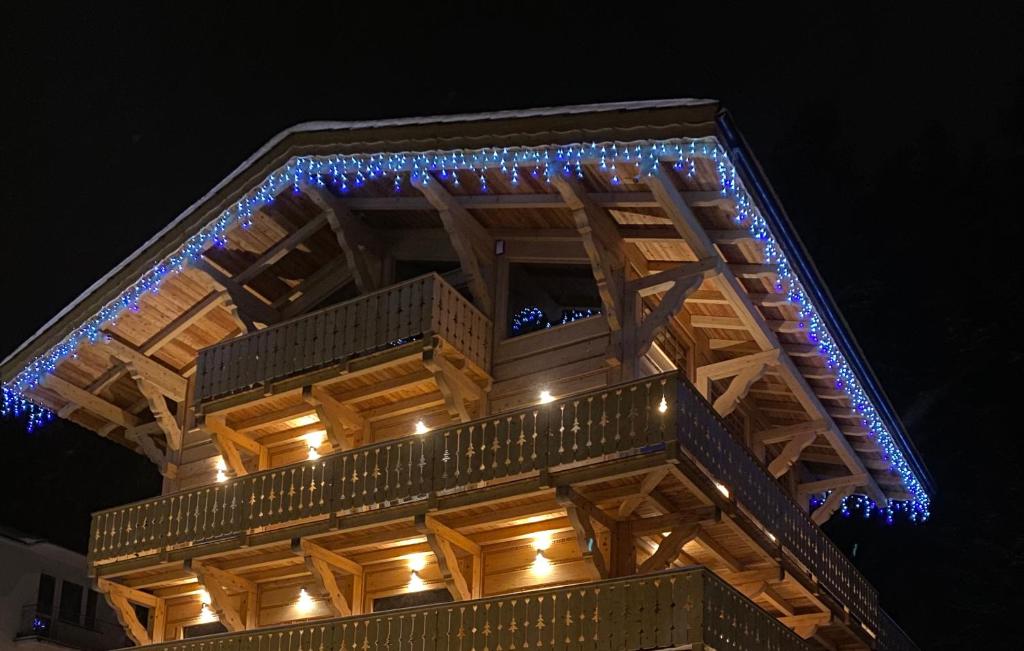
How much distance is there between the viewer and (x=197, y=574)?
73.0ft

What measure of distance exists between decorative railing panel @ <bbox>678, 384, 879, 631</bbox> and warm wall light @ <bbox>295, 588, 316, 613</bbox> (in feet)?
25.0

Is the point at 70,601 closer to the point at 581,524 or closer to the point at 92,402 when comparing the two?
the point at 92,402

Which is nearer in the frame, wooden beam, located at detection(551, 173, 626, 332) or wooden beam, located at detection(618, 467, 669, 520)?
wooden beam, located at detection(618, 467, 669, 520)

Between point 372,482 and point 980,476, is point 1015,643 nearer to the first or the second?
point 980,476

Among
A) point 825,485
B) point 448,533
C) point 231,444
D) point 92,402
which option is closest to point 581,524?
point 448,533

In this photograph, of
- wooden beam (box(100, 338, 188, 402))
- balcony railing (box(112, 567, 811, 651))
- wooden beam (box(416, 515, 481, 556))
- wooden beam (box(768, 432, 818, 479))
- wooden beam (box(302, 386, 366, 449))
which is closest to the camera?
balcony railing (box(112, 567, 811, 651))

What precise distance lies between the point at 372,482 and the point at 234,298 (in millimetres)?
5528

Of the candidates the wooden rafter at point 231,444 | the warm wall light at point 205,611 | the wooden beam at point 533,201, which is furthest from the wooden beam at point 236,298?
the warm wall light at point 205,611

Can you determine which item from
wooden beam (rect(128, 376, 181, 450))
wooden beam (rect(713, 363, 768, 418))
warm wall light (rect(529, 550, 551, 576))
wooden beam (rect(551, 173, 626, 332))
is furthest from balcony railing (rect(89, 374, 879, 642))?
wooden beam (rect(128, 376, 181, 450))

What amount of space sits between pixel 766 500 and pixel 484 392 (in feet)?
15.3

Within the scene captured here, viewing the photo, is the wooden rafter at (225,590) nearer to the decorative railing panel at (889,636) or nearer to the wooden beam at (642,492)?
the wooden beam at (642,492)

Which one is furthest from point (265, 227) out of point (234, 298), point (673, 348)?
point (673, 348)

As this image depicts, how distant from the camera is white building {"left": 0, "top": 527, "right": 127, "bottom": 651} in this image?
31.1 meters

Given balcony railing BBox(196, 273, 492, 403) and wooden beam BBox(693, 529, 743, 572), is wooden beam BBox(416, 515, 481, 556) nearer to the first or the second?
balcony railing BBox(196, 273, 492, 403)
